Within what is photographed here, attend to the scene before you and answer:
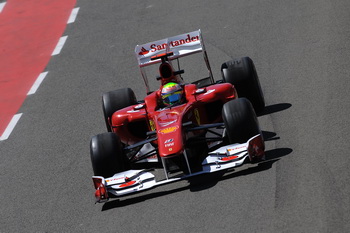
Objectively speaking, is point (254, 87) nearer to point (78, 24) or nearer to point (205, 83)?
point (205, 83)

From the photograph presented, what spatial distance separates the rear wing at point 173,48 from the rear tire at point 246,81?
636mm

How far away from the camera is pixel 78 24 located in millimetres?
22453

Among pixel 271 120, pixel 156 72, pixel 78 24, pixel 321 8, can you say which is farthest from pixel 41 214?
pixel 78 24

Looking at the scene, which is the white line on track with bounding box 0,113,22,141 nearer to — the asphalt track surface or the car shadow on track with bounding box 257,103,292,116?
the asphalt track surface

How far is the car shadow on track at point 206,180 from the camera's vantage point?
35.9 ft

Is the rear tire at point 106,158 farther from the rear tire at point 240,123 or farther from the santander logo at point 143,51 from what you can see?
the santander logo at point 143,51

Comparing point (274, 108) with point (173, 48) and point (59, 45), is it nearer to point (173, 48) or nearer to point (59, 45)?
point (173, 48)

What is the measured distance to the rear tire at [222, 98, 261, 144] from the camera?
36.7 ft

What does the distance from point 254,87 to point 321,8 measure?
6453 mm

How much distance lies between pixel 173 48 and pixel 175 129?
10.3 feet

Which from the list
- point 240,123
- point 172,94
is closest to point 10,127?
point 172,94

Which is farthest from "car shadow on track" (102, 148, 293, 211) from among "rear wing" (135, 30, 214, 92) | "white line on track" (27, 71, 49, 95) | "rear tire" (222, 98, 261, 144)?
"white line on track" (27, 71, 49, 95)

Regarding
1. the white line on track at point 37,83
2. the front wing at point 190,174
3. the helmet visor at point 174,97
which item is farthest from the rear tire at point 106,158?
the white line on track at point 37,83

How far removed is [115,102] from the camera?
1345 centimetres
